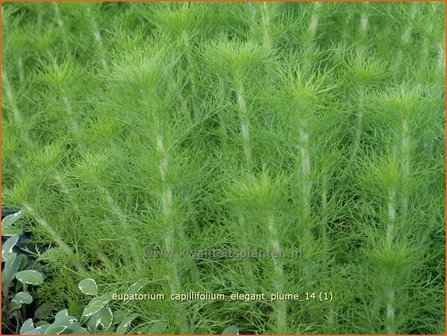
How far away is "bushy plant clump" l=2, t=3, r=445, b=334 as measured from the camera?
5.79ft

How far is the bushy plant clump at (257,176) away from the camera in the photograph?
177 cm

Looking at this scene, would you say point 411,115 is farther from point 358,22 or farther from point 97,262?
point 97,262

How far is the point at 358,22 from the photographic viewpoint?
2.44 m

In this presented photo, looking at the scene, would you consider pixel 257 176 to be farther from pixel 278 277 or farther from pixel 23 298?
pixel 23 298

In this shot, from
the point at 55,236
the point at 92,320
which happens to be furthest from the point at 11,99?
the point at 92,320

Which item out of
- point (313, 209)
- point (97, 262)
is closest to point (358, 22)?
point (313, 209)

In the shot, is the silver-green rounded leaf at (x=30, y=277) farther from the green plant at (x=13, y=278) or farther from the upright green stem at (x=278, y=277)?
the upright green stem at (x=278, y=277)

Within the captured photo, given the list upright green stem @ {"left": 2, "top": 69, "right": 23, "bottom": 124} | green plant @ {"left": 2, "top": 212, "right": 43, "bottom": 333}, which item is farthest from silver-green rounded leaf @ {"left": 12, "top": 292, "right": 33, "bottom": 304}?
upright green stem @ {"left": 2, "top": 69, "right": 23, "bottom": 124}

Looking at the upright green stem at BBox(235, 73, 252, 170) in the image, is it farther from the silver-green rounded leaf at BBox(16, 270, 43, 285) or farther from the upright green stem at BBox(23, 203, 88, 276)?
the silver-green rounded leaf at BBox(16, 270, 43, 285)

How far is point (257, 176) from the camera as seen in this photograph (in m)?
1.91

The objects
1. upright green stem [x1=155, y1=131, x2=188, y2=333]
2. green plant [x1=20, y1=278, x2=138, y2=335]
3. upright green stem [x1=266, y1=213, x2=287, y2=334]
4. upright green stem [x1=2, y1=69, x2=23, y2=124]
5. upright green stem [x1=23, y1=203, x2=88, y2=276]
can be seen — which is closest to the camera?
upright green stem [x1=266, y1=213, x2=287, y2=334]

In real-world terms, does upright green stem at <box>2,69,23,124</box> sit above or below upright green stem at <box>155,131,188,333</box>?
above

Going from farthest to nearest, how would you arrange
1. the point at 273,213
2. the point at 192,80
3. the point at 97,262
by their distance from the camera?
the point at 97,262
the point at 192,80
the point at 273,213

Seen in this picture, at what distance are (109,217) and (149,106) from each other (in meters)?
0.59
